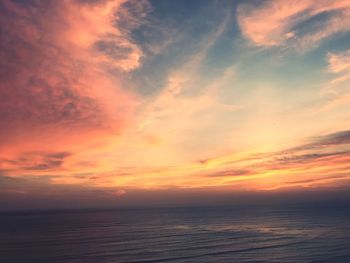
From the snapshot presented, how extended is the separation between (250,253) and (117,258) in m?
23.1

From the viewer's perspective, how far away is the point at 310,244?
62844 mm

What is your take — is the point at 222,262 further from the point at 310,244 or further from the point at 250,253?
the point at 310,244

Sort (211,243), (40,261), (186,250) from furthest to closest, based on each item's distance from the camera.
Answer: (211,243) < (186,250) < (40,261)

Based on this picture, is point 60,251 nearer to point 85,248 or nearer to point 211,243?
point 85,248

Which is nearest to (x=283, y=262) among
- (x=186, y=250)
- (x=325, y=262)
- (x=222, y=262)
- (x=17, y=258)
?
(x=325, y=262)

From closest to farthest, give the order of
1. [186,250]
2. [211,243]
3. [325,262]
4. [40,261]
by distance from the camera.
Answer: [325,262] < [40,261] < [186,250] < [211,243]

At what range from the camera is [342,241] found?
66.2 meters

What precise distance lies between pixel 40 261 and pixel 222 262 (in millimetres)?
30268

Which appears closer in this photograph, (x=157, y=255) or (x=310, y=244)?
(x=157, y=255)

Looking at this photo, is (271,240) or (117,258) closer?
(117,258)

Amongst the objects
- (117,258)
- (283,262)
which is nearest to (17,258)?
(117,258)

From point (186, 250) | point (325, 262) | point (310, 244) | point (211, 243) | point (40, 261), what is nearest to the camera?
point (325, 262)

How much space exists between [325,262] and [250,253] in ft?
39.9

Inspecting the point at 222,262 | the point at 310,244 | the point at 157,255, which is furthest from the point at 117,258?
the point at 310,244
